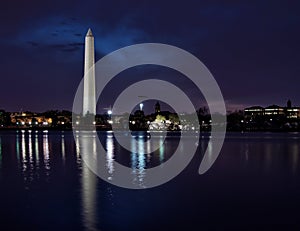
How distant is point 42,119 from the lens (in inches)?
7648

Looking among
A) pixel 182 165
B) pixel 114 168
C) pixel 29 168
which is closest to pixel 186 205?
pixel 114 168

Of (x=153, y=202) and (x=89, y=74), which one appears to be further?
(x=89, y=74)

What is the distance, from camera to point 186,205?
13.5 metres

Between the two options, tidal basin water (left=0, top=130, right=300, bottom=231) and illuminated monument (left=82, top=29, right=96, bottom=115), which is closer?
tidal basin water (left=0, top=130, right=300, bottom=231)

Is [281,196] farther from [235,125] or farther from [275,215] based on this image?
[235,125]

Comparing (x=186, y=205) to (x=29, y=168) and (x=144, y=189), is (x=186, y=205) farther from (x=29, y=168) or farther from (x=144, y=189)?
(x=29, y=168)

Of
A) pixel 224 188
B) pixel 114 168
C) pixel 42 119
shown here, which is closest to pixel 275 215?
pixel 224 188

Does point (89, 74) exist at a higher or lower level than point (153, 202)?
higher

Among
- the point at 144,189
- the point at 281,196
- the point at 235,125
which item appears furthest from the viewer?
the point at 235,125

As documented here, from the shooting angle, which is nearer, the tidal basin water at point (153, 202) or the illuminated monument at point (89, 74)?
the tidal basin water at point (153, 202)

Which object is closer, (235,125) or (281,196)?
(281,196)

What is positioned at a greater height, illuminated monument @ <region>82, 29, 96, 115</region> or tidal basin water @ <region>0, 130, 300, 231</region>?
illuminated monument @ <region>82, 29, 96, 115</region>

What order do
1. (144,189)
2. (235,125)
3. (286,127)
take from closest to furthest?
(144,189)
(286,127)
(235,125)

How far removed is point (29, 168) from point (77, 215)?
13.4 m
